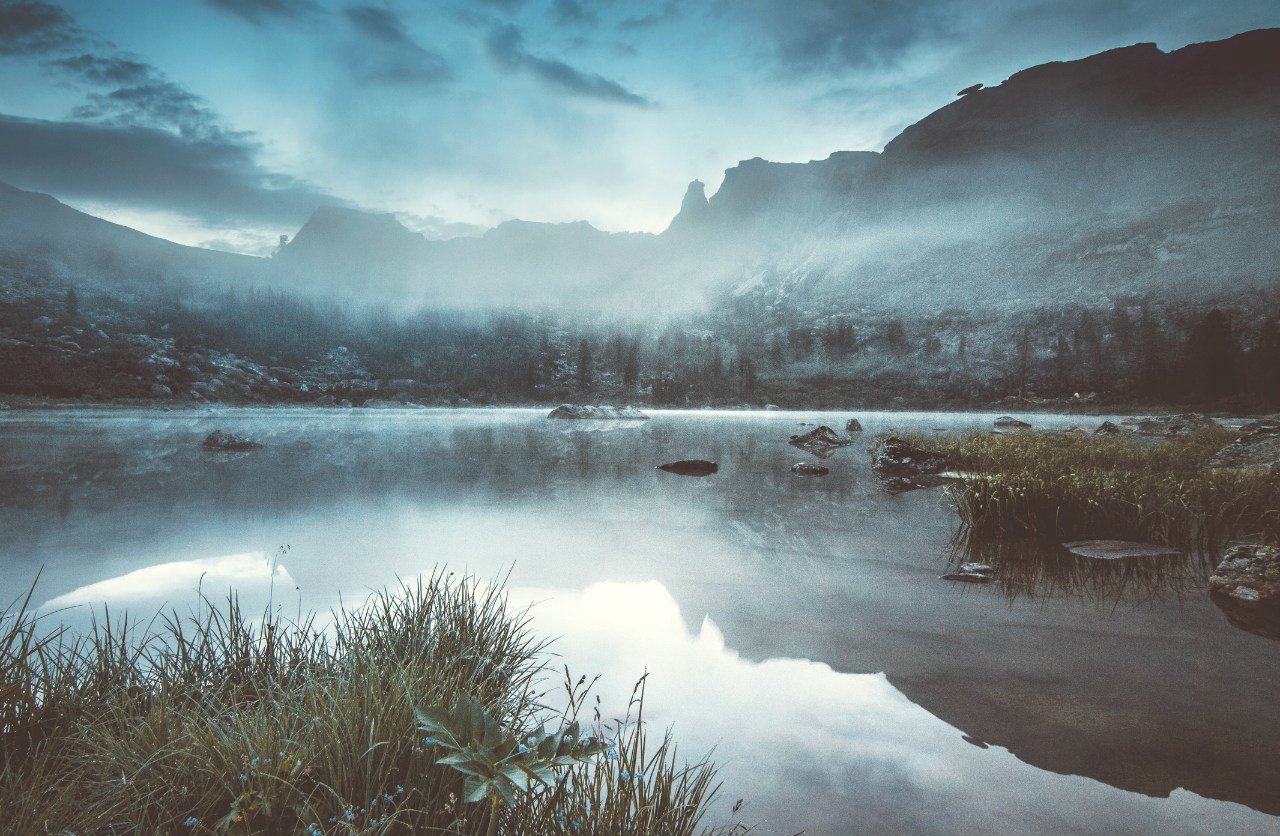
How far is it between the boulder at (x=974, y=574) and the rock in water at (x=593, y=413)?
87.0 metres

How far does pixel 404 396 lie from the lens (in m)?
170

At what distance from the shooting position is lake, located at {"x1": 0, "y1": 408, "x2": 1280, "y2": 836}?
13.6 ft

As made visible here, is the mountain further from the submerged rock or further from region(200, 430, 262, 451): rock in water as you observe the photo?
the submerged rock

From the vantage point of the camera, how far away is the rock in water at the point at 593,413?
321ft

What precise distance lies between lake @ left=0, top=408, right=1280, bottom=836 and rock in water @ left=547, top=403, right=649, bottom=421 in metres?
79.0

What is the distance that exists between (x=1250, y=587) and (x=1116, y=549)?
8.82 feet

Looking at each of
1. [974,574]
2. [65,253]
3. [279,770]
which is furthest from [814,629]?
[65,253]

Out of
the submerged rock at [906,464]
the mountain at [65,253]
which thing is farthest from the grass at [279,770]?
the mountain at [65,253]

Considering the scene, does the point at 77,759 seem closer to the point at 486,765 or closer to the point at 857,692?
the point at 486,765

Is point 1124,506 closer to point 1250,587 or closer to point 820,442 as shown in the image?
point 1250,587

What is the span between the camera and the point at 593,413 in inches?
3996

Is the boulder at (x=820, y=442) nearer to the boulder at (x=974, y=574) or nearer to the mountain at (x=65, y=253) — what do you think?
the boulder at (x=974, y=574)

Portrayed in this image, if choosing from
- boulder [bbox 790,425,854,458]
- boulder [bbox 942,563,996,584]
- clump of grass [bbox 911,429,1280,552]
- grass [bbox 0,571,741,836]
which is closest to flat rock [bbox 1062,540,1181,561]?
clump of grass [bbox 911,429,1280,552]

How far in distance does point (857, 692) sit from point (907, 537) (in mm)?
7898
